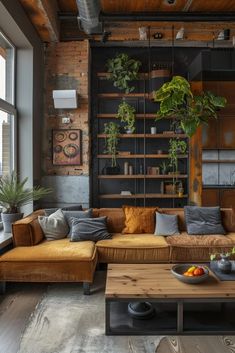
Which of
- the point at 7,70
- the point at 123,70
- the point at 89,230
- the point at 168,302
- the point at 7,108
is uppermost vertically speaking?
the point at 123,70

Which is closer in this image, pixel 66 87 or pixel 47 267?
pixel 47 267

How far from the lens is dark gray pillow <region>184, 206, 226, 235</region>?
4.43m

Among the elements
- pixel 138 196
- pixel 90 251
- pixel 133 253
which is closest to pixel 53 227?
pixel 90 251

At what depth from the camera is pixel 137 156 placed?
6.02m

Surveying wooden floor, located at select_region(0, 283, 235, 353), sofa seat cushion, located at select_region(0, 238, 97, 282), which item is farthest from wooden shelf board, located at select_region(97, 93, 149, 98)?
wooden floor, located at select_region(0, 283, 235, 353)

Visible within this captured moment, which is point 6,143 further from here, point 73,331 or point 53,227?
point 73,331

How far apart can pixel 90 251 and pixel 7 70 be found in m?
3.19

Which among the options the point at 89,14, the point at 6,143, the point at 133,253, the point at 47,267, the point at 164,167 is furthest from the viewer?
the point at 164,167

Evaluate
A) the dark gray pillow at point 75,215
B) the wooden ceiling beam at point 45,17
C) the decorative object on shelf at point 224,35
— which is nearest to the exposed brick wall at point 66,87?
the wooden ceiling beam at point 45,17

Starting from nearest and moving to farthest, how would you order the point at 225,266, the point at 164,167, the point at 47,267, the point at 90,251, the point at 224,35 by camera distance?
the point at 225,266 < the point at 47,267 < the point at 90,251 < the point at 224,35 < the point at 164,167

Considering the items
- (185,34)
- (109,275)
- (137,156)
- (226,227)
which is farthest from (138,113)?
(109,275)

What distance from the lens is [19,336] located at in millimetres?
2570

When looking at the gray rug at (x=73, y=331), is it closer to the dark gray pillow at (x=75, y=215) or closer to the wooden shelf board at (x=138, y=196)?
the dark gray pillow at (x=75, y=215)

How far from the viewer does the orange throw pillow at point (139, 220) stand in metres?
4.54
